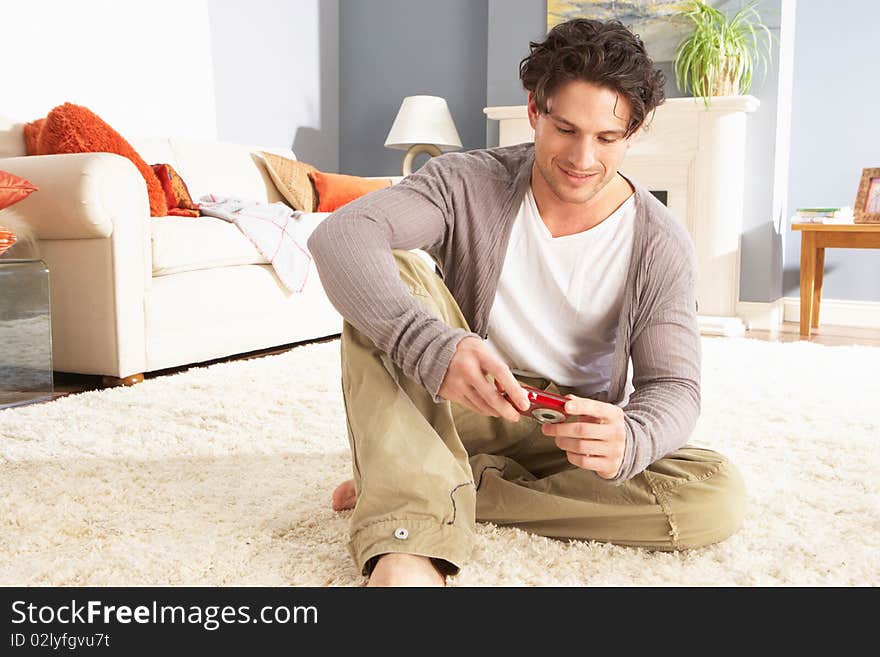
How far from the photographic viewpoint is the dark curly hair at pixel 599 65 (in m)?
1.22

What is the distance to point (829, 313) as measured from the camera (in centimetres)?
466

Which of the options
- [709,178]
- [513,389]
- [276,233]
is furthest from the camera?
[709,178]

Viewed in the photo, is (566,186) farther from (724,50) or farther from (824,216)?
(724,50)

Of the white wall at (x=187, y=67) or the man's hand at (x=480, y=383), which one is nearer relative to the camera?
the man's hand at (x=480, y=383)

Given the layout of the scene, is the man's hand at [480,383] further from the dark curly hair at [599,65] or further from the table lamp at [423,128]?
the table lamp at [423,128]

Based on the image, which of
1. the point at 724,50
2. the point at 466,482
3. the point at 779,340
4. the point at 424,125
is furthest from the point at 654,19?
the point at 466,482

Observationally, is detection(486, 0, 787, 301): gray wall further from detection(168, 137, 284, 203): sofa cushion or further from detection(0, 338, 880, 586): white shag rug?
detection(168, 137, 284, 203): sofa cushion

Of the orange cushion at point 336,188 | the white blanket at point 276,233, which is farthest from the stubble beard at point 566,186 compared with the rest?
the orange cushion at point 336,188

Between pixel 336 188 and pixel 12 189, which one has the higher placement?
pixel 12 189

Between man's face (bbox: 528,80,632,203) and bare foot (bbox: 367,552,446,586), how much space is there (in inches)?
22.1

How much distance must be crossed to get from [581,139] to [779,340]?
3074 millimetres

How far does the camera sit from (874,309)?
4566mm

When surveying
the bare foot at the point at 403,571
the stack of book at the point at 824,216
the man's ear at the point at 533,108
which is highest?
the man's ear at the point at 533,108
